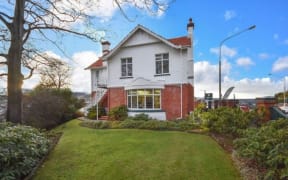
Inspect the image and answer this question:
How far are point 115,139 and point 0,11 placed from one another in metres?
8.40

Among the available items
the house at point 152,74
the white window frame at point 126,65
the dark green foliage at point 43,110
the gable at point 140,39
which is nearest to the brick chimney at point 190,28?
the house at point 152,74

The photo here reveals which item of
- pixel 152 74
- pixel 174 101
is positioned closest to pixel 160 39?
pixel 152 74

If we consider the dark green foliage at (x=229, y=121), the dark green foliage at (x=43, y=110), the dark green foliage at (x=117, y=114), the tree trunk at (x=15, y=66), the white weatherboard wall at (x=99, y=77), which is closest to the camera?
the tree trunk at (x=15, y=66)

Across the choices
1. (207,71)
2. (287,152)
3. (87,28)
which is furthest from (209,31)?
(287,152)

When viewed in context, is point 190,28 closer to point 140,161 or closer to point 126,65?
point 126,65

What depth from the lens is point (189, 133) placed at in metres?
11.7

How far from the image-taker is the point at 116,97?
2025cm

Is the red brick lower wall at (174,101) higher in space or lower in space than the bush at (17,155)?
higher

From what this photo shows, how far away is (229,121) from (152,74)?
9321mm

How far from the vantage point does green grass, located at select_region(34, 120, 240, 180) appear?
6113 mm

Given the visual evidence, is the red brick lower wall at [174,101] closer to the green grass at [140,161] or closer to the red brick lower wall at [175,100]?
the red brick lower wall at [175,100]

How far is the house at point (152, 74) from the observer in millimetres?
17875

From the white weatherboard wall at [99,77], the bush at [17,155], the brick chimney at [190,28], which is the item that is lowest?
the bush at [17,155]

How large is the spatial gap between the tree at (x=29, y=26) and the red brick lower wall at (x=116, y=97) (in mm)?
8525
